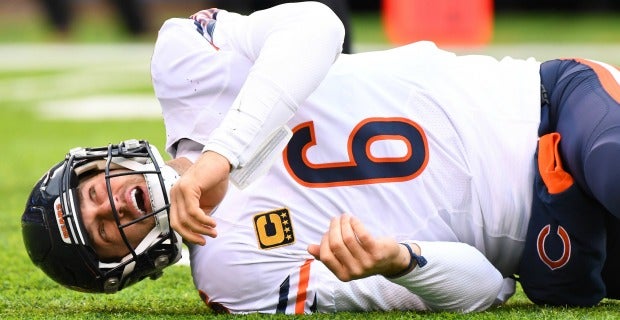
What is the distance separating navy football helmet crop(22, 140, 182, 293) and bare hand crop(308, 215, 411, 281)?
44 centimetres

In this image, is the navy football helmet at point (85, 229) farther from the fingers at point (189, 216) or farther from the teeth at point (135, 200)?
the fingers at point (189, 216)

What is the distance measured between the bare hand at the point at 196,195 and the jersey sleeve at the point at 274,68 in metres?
0.03

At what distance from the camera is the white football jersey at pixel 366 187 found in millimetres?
2793

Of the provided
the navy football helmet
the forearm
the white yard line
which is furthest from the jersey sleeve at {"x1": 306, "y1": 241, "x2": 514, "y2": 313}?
the white yard line

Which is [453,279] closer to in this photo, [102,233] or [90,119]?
[102,233]

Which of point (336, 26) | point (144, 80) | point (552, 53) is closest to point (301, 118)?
point (336, 26)

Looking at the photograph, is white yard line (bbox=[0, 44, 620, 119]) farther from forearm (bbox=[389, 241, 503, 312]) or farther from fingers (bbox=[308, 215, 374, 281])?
fingers (bbox=[308, 215, 374, 281])

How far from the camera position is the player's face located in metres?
2.74

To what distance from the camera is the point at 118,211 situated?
8.98ft

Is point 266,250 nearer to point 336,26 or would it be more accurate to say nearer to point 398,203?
point 398,203

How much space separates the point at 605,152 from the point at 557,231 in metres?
0.25

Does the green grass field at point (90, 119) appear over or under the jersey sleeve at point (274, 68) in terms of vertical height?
under

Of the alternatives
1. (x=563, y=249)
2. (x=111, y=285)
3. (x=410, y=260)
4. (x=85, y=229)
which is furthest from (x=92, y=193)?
(x=563, y=249)

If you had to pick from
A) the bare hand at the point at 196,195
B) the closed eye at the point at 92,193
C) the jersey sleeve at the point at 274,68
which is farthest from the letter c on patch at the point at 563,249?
the closed eye at the point at 92,193
